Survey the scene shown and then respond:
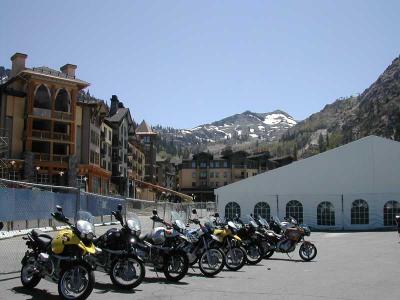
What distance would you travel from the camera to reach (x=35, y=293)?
926 cm

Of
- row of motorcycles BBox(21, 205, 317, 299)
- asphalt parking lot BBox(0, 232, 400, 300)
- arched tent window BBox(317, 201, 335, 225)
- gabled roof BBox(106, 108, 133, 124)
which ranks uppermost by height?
gabled roof BBox(106, 108, 133, 124)

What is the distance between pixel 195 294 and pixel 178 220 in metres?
3.21

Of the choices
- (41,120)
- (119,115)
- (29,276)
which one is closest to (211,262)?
(29,276)

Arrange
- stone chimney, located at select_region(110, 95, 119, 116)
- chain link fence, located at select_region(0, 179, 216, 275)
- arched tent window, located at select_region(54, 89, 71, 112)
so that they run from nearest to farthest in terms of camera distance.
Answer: chain link fence, located at select_region(0, 179, 216, 275)
arched tent window, located at select_region(54, 89, 71, 112)
stone chimney, located at select_region(110, 95, 119, 116)

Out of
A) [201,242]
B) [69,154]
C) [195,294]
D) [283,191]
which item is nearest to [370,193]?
[283,191]

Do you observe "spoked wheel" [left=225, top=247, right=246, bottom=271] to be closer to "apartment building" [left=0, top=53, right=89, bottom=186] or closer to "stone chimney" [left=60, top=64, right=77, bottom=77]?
"apartment building" [left=0, top=53, right=89, bottom=186]

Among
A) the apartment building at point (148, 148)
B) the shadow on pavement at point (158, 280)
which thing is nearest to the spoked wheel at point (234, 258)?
the shadow on pavement at point (158, 280)

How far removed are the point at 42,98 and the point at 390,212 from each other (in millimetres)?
37797

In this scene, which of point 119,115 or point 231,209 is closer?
point 231,209

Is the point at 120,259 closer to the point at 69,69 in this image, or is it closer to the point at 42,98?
the point at 42,98

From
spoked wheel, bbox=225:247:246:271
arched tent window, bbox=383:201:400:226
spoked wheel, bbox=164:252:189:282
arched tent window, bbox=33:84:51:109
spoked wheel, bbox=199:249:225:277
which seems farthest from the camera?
arched tent window, bbox=33:84:51:109

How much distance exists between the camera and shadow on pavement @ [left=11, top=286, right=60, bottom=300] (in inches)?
351

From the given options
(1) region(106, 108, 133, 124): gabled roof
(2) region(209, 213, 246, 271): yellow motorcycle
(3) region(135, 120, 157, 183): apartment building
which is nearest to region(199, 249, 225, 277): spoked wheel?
(2) region(209, 213, 246, 271): yellow motorcycle

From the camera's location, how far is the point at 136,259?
31.8 ft
